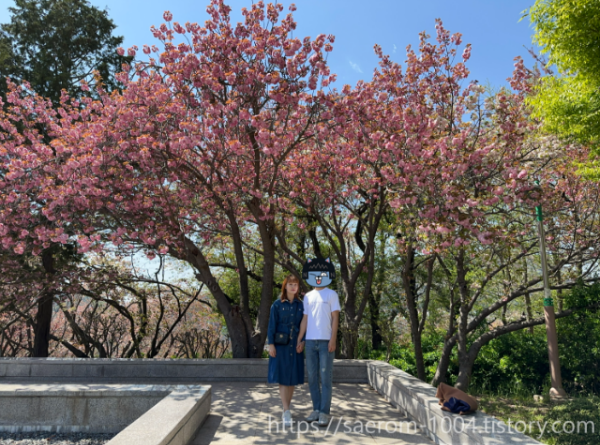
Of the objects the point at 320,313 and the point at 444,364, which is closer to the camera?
the point at 320,313

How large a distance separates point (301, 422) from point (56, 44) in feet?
37.6

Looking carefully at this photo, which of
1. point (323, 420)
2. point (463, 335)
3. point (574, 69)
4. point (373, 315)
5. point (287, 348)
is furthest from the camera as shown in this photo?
point (373, 315)

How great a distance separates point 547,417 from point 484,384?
5.94 metres

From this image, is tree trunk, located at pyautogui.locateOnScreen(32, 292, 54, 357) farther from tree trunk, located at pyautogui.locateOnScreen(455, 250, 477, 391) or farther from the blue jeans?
tree trunk, located at pyautogui.locateOnScreen(455, 250, 477, 391)

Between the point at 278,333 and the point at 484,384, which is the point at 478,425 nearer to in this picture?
the point at 278,333

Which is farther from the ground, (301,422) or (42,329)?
(42,329)

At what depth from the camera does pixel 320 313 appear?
467cm

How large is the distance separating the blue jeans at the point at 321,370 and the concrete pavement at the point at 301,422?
10.2 inches

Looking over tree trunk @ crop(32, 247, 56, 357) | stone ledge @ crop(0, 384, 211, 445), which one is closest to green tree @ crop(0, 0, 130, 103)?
tree trunk @ crop(32, 247, 56, 357)

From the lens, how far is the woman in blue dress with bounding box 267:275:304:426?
4.75 m
